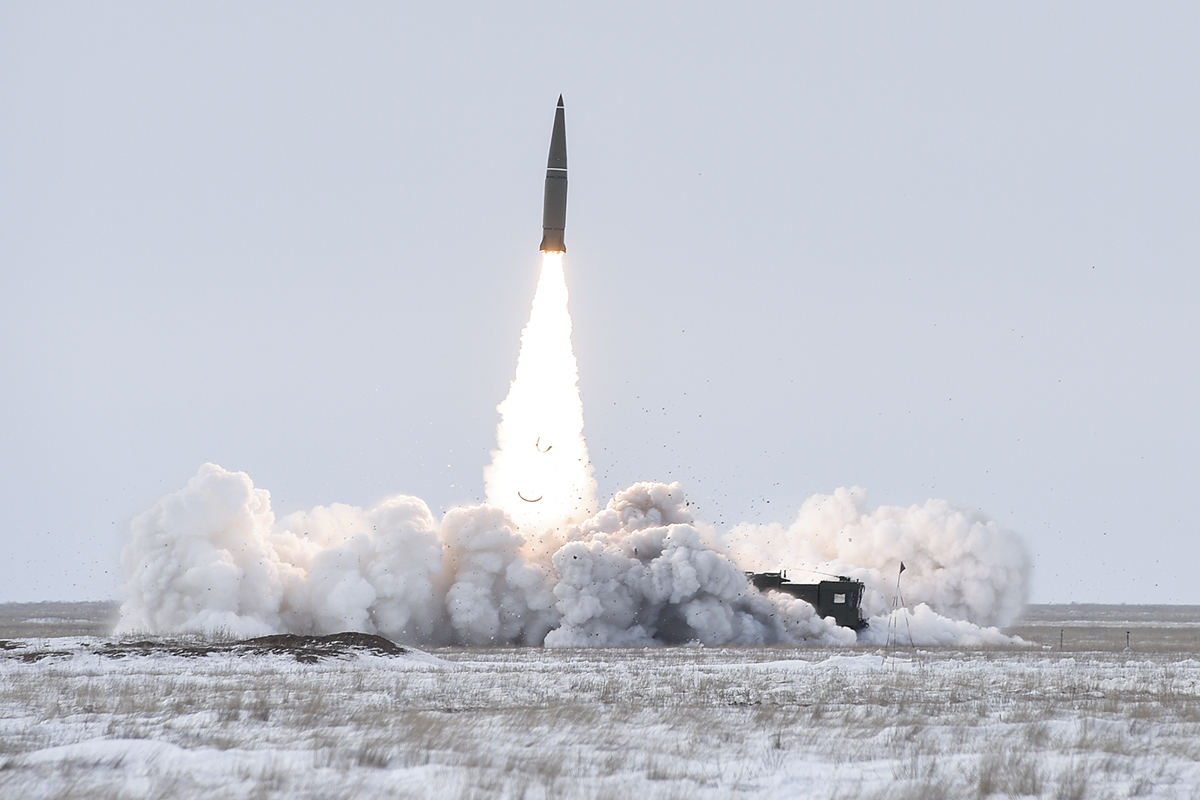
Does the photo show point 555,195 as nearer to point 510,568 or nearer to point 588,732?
point 510,568

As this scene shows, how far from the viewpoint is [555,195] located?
6875cm

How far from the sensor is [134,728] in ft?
88.4

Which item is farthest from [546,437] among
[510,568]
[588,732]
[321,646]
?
[588,732]

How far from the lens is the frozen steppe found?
21.8 meters

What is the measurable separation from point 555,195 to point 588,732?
144 ft

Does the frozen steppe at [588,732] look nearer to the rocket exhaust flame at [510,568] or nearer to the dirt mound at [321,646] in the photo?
the dirt mound at [321,646]

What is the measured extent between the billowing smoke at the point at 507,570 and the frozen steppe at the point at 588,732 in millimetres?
26251

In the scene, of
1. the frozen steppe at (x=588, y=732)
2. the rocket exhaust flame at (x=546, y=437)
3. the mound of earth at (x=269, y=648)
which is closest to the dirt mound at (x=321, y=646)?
the mound of earth at (x=269, y=648)

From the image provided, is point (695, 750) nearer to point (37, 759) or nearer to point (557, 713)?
point (557, 713)

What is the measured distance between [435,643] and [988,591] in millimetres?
34529

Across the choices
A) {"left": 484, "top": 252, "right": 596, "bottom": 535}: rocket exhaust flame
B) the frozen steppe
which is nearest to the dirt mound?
the frozen steppe

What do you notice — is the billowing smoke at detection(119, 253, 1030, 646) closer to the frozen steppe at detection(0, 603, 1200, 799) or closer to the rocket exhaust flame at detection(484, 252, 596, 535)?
the rocket exhaust flame at detection(484, 252, 596, 535)

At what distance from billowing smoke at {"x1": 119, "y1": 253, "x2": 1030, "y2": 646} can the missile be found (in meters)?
0.95

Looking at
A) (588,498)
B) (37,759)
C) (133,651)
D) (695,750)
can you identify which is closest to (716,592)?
(588,498)
